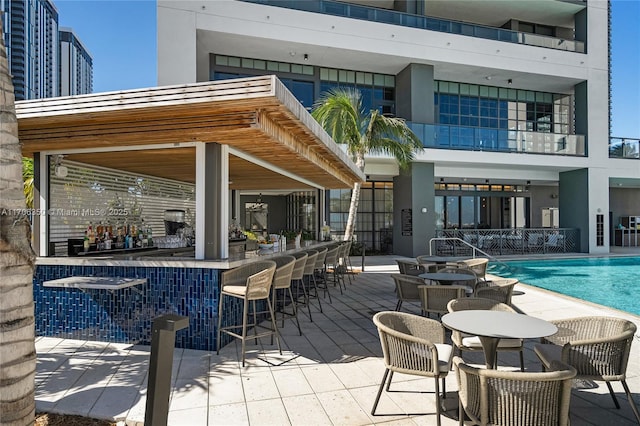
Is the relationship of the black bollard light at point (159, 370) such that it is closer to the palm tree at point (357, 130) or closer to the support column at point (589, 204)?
the palm tree at point (357, 130)

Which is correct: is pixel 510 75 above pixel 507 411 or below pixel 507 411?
above

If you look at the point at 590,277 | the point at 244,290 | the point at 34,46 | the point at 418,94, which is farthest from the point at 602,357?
the point at 34,46

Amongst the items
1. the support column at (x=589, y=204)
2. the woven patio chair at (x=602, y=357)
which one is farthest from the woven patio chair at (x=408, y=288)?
the support column at (x=589, y=204)

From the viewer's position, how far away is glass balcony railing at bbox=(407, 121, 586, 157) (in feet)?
51.1

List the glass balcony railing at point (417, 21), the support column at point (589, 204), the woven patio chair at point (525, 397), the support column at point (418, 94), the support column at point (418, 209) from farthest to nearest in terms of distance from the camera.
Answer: the support column at point (589, 204) < the support column at point (418, 209) < the support column at point (418, 94) < the glass balcony railing at point (417, 21) < the woven patio chair at point (525, 397)

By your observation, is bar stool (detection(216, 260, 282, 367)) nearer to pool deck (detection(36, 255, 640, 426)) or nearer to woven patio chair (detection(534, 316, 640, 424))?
pool deck (detection(36, 255, 640, 426))

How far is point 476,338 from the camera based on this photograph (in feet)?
12.6

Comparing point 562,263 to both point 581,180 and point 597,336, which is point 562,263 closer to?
point 581,180

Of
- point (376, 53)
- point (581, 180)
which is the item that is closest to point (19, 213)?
point (376, 53)

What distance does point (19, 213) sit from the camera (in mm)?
2049

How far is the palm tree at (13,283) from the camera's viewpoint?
196 cm

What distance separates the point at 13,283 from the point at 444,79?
1806 centimetres

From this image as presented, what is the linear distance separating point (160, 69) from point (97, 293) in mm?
10159

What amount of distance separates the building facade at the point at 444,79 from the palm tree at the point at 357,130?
246 cm
